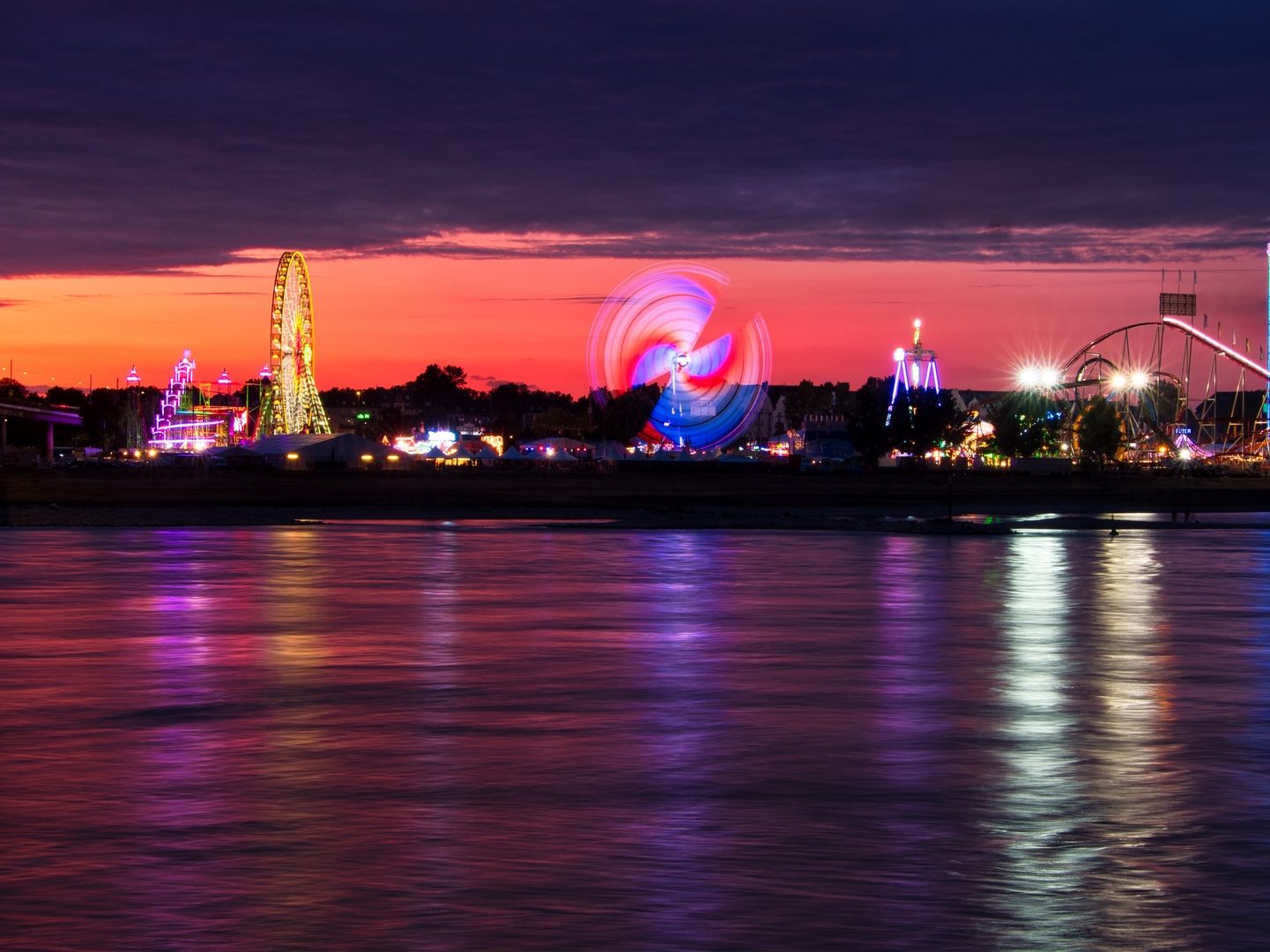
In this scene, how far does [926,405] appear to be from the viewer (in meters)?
144

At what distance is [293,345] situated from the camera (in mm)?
114250

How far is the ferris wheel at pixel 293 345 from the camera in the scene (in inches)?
4397

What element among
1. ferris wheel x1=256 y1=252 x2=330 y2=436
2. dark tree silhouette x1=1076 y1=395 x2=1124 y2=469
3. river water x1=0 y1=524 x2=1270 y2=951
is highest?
ferris wheel x1=256 y1=252 x2=330 y2=436

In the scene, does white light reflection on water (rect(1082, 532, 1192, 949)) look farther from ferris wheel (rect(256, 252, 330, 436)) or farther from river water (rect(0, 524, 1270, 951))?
ferris wheel (rect(256, 252, 330, 436))

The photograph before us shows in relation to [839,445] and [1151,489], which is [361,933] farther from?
[839,445]

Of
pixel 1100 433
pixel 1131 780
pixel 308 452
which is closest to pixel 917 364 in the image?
pixel 1100 433

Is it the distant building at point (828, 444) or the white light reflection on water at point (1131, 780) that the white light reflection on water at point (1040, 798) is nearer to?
the white light reflection on water at point (1131, 780)

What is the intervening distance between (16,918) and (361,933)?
1.72 m

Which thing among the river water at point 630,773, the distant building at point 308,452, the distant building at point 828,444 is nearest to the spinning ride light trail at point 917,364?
the distant building at point 828,444

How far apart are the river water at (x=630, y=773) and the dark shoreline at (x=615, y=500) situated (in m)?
27.6

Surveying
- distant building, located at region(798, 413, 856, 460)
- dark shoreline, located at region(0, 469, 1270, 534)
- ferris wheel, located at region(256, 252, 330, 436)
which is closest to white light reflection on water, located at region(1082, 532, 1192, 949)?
dark shoreline, located at region(0, 469, 1270, 534)

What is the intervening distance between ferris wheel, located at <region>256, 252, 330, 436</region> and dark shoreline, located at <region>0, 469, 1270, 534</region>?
40.1 feet

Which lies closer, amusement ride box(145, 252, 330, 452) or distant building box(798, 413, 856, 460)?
amusement ride box(145, 252, 330, 452)

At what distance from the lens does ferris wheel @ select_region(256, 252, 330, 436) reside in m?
112
